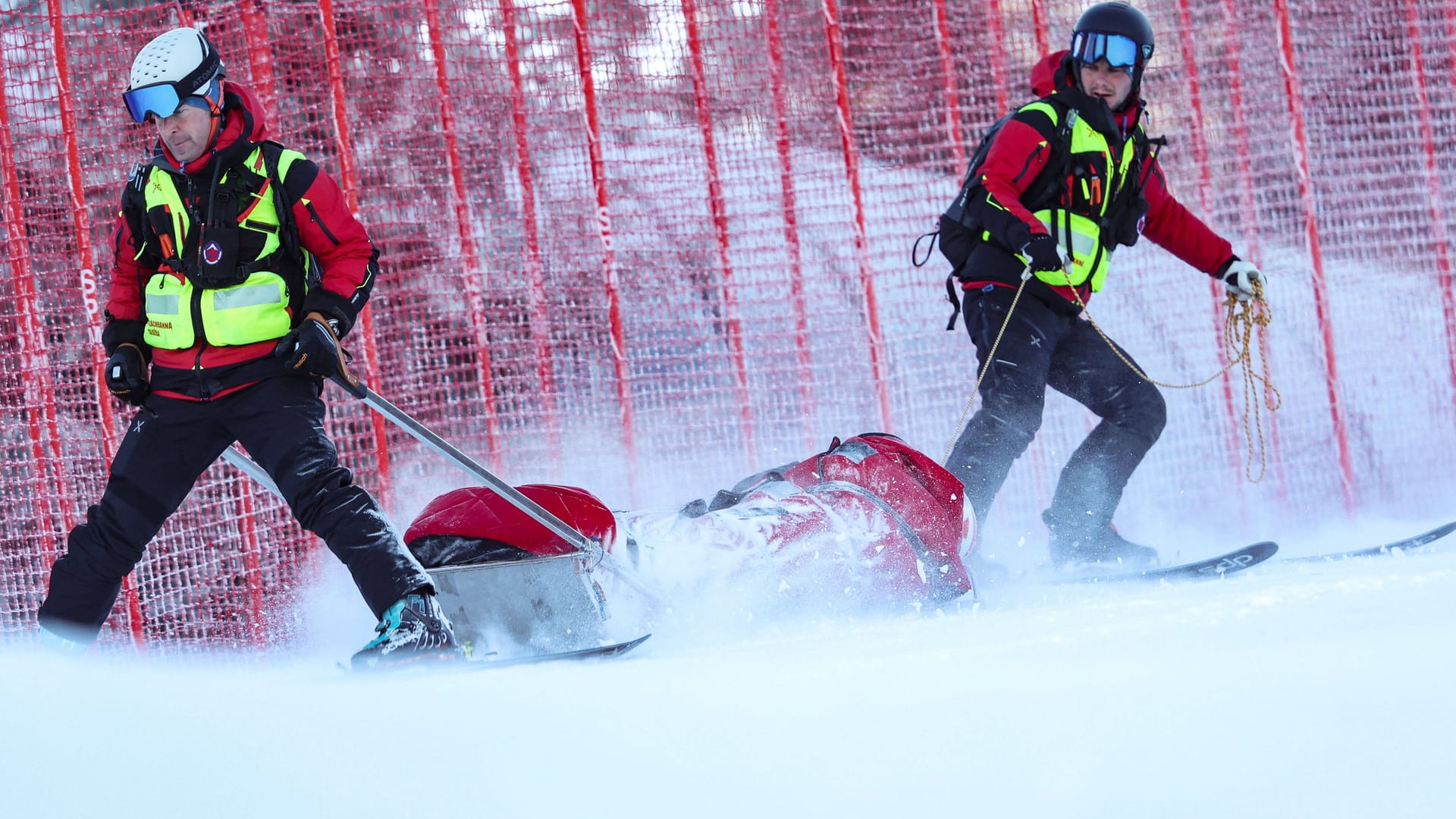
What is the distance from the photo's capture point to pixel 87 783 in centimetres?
163

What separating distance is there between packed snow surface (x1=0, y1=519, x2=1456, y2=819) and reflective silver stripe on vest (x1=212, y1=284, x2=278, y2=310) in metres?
0.89

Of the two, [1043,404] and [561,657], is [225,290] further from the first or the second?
[1043,404]

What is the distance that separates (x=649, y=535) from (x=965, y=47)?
118 inches

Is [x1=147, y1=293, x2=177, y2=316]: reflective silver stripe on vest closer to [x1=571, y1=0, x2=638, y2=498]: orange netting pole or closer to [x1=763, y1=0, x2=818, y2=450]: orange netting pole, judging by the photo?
[x1=571, y1=0, x2=638, y2=498]: orange netting pole

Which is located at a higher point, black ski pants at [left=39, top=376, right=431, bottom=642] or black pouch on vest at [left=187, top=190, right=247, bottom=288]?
black pouch on vest at [left=187, top=190, right=247, bottom=288]

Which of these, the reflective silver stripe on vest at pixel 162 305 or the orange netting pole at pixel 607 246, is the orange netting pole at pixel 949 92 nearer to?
the orange netting pole at pixel 607 246

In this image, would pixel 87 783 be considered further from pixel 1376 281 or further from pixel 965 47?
pixel 1376 281

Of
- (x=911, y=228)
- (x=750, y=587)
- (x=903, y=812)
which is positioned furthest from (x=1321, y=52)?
(x=903, y=812)

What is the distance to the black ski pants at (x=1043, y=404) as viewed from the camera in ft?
11.9

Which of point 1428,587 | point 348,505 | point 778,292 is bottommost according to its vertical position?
point 1428,587

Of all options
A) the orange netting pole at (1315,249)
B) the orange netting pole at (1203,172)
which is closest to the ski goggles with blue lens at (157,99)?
the orange netting pole at (1203,172)

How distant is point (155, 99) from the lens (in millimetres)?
2783

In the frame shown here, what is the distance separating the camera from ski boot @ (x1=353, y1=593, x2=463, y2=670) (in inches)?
101

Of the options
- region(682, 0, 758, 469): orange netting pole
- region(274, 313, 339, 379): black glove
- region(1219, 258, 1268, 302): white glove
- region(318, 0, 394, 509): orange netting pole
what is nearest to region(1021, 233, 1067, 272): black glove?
region(1219, 258, 1268, 302): white glove
